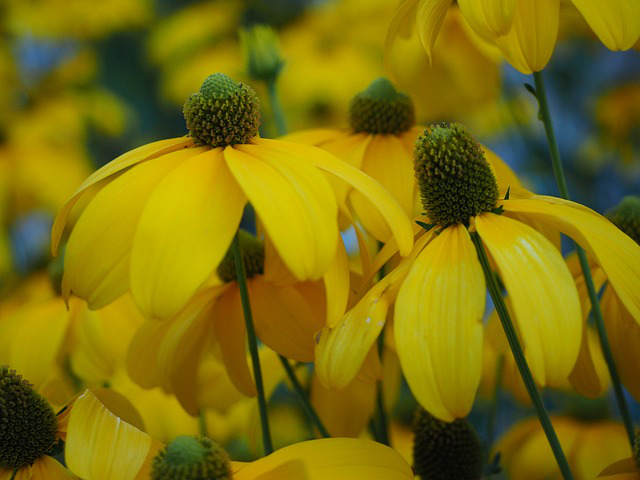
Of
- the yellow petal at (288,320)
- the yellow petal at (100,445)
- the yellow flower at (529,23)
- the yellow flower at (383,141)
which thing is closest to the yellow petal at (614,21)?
the yellow flower at (529,23)

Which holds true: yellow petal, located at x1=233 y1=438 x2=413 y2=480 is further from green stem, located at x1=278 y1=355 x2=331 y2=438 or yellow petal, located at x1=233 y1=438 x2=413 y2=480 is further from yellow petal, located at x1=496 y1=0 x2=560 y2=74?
yellow petal, located at x1=496 y1=0 x2=560 y2=74

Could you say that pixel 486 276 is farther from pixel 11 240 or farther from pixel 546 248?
pixel 11 240

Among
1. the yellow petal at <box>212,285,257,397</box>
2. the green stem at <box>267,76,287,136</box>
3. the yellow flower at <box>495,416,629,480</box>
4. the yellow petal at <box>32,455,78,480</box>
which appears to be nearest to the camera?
the yellow petal at <box>32,455,78,480</box>

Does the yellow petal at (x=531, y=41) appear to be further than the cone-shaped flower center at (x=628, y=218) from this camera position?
No

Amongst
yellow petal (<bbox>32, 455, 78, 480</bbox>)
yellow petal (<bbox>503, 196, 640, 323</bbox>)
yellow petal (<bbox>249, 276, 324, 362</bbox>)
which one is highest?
yellow petal (<bbox>503, 196, 640, 323</bbox>)

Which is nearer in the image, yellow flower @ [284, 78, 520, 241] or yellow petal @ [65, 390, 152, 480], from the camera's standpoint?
yellow petal @ [65, 390, 152, 480]

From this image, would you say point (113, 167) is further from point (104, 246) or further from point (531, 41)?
point (531, 41)

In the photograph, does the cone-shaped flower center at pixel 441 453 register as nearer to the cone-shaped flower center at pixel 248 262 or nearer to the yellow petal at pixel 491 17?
the cone-shaped flower center at pixel 248 262

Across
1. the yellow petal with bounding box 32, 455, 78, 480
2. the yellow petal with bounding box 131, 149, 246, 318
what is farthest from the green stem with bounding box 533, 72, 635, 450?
the yellow petal with bounding box 32, 455, 78, 480
